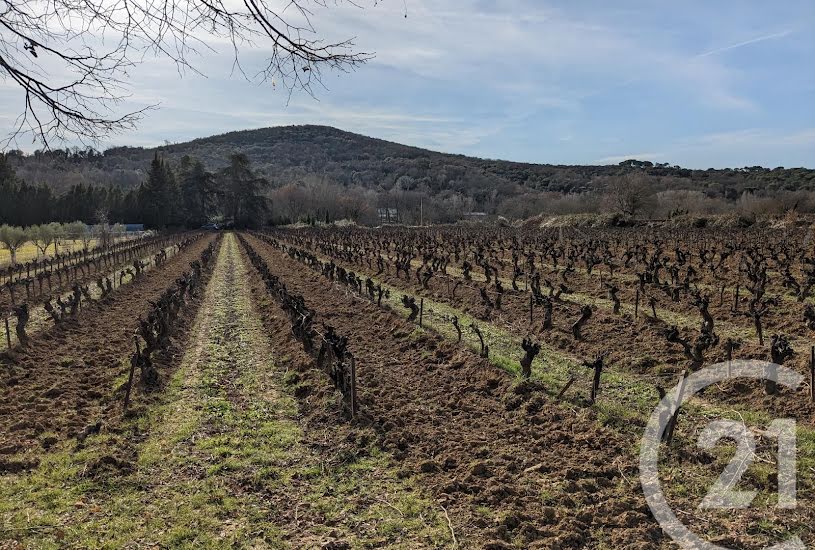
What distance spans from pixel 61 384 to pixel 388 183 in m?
139

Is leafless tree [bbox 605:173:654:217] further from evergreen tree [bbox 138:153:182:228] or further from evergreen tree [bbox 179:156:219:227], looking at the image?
evergreen tree [bbox 179:156:219:227]

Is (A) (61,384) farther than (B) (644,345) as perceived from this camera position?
No

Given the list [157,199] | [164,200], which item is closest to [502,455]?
[157,199]

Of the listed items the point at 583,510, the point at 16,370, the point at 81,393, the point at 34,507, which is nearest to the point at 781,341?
the point at 583,510

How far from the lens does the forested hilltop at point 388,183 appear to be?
49.5 metres

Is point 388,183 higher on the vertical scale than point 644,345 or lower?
higher

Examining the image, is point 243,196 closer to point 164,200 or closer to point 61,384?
point 164,200

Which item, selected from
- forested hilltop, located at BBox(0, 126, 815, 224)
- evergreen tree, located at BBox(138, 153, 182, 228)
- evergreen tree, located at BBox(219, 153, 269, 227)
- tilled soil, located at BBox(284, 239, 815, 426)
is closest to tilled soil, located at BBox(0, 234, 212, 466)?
forested hilltop, located at BBox(0, 126, 815, 224)

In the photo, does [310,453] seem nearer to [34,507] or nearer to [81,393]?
[34,507]

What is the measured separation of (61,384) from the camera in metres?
7.90

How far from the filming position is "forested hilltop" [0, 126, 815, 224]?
49469 mm

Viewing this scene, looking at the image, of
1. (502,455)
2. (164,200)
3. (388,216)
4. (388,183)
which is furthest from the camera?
(388,183)

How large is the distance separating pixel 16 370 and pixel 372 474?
21.5 ft

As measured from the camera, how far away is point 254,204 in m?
76.9
